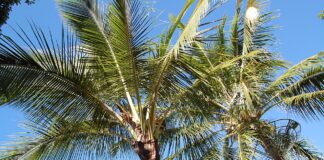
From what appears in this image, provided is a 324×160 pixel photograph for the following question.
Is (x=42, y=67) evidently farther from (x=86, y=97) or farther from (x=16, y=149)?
(x=16, y=149)

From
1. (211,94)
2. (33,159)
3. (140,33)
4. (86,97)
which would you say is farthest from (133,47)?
(33,159)

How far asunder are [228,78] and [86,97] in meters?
2.20

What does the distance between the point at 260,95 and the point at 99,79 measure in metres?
3.57

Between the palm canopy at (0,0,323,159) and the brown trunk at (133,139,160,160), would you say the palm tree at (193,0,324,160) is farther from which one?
the brown trunk at (133,139,160,160)

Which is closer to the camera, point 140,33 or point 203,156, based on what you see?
point 140,33

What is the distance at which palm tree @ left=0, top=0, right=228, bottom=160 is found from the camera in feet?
18.1

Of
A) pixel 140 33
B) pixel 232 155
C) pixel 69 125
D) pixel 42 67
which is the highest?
pixel 140 33

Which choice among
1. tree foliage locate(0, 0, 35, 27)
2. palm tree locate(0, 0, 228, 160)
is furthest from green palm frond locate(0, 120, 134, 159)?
tree foliage locate(0, 0, 35, 27)

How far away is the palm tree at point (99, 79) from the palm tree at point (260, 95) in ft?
4.08

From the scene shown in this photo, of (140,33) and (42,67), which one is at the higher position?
(140,33)

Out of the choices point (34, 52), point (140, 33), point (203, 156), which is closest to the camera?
point (34, 52)

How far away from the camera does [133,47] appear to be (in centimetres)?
591

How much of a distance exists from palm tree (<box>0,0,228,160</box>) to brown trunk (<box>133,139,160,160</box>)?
1 cm

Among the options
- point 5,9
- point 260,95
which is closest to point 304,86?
point 260,95
